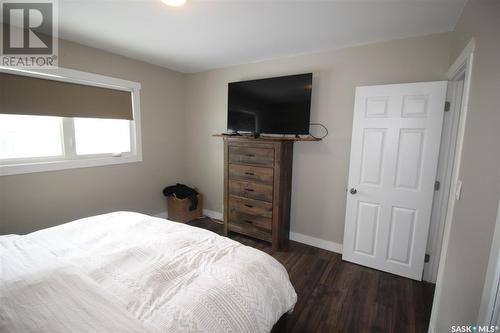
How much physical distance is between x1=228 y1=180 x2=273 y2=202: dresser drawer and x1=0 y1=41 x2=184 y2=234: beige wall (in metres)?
1.35

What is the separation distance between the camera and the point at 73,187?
2.65 metres

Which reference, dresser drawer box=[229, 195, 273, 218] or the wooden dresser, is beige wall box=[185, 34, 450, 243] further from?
dresser drawer box=[229, 195, 273, 218]

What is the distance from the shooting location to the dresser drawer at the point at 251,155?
107 inches

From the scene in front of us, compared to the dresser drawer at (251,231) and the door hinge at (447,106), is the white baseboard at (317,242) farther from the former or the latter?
the door hinge at (447,106)

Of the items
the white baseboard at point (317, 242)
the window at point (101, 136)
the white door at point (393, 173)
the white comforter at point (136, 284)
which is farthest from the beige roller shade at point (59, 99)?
the white door at point (393, 173)

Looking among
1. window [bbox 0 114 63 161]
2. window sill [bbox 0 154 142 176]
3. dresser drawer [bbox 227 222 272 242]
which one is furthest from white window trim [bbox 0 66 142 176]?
dresser drawer [bbox 227 222 272 242]

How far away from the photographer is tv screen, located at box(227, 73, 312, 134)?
8.71 ft

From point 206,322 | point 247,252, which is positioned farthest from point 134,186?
point 206,322

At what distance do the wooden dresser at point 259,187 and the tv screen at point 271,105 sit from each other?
28cm

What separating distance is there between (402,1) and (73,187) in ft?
12.1

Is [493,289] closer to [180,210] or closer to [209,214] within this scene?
[180,210]

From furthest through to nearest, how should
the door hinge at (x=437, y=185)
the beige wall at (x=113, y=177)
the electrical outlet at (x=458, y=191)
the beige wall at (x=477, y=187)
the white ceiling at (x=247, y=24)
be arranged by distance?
the beige wall at (x=113, y=177)
the door hinge at (x=437, y=185)
the white ceiling at (x=247, y=24)
the electrical outlet at (x=458, y=191)
the beige wall at (x=477, y=187)

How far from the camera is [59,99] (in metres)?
2.44

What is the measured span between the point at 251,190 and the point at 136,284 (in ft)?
6.16
